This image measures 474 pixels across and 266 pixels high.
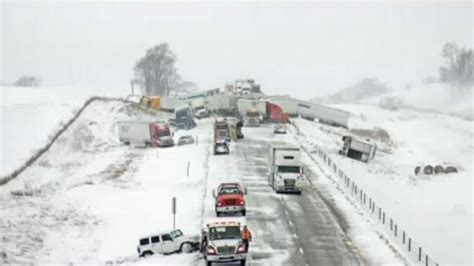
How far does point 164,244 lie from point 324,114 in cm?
7583

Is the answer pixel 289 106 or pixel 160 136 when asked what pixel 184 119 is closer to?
pixel 160 136

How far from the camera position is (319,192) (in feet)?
177

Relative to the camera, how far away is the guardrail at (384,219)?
3816 centimetres

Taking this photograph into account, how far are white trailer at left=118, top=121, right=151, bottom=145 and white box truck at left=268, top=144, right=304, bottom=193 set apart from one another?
31998mm

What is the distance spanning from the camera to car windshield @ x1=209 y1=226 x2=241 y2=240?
3371cm

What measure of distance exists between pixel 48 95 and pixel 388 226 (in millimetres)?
125926

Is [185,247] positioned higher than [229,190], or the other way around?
[229,190]

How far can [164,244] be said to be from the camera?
36.5 m

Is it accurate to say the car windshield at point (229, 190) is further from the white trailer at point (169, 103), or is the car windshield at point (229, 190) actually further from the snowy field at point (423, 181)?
the white trailer at point (169, 103)

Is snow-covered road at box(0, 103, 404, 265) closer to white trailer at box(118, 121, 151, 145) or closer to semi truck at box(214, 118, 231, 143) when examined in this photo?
semi truck at box(214, 118, 231, 143)

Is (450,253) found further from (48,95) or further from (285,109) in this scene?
(48,95)

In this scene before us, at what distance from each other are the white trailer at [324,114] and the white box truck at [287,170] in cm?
5757

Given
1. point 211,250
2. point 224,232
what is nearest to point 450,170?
point 224,232

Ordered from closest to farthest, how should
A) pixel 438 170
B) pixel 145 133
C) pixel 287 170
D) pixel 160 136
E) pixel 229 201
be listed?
pixel 229 201 < pixel 287 170 < pixel 438 170 < pixel 160 136 < pixel 145 133
